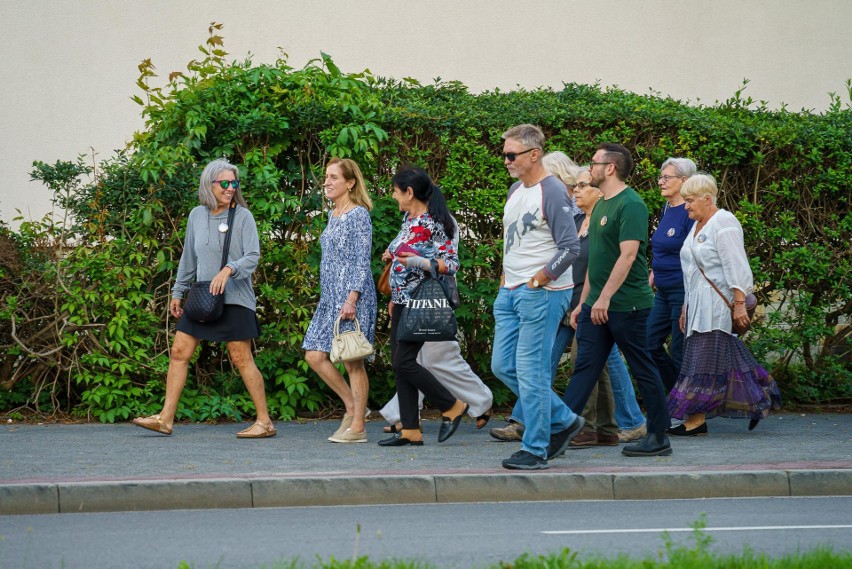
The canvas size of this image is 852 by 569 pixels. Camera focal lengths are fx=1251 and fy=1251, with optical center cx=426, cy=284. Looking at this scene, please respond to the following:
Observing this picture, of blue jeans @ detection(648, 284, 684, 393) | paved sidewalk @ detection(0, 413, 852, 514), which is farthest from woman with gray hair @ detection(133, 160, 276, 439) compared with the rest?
blue jeans @ detection(648, 284, 684, 393)

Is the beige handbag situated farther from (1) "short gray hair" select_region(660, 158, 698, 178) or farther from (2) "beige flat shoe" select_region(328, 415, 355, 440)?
(1) "short gray hair" select_region(660, 158, 698, 178)

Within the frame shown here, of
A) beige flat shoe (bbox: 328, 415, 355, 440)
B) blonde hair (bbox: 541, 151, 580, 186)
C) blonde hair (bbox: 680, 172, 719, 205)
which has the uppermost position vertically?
blonde hair (bbox: 541, 151, 580, 186)

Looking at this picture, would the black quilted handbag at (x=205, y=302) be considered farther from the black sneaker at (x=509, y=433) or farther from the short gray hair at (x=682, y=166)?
the short gray hair at (x=682, y=166)

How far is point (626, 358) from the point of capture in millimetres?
8164

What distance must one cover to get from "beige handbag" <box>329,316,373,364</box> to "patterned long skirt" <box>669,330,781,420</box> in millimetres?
2425

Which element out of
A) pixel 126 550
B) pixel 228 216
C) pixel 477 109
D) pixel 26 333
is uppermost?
pixel 477 109

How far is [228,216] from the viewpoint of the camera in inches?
362

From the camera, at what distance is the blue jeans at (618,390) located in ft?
30.0

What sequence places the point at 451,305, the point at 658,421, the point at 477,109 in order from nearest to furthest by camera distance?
the point at 658,421
the point at 451,305
the point at 477,109

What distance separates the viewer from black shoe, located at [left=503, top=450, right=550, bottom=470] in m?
7.58

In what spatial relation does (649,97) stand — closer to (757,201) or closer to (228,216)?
(757,201)

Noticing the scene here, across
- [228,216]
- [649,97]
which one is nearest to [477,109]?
[649,97]

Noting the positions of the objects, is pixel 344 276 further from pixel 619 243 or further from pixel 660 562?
pixel 660 562

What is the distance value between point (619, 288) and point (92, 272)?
4343 millimetres
